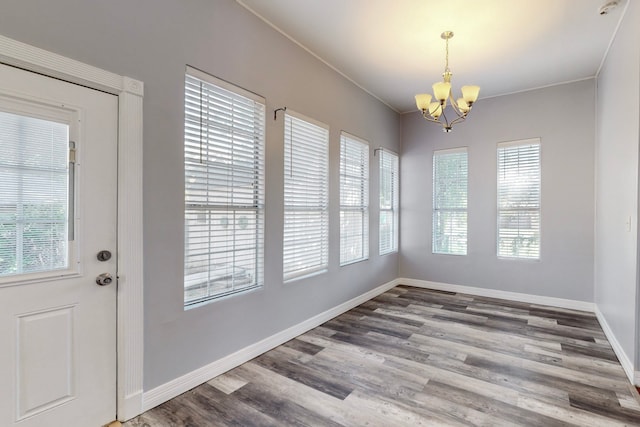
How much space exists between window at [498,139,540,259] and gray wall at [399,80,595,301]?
0.09 m

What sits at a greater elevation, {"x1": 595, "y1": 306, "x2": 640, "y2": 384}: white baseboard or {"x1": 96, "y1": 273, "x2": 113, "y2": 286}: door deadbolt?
{"x1": 96, "y1": 273, "x2": 113, "y2": 286}: door deadbolt

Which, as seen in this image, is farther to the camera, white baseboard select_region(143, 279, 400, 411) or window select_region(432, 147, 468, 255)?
window select_region(432, 147, 468, 255)

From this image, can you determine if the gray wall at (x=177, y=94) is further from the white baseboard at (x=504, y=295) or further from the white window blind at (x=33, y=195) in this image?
the white baseboard at (x=504, y=295)

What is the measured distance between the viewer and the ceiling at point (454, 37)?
275cm

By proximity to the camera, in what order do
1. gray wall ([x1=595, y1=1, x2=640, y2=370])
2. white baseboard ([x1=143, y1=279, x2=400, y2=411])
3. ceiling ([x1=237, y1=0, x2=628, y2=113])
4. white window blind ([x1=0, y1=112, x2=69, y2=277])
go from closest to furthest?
white window blind ([x1=0, y1=112, x2=69, y2=277]) → white baseboard ([x1=143, y1=279, x2=400, y2=411]) → gray wall ([x1=595, y1=1, x2=640, y2=370]) → ceiling ([x1=237, y1=0, x2=628, y2=113])

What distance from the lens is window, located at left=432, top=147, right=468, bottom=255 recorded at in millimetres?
5156

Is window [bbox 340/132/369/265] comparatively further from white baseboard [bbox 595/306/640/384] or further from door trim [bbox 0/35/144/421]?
white baseboard [bbox 595/306/640/384]

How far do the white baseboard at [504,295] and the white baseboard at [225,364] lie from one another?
206cm

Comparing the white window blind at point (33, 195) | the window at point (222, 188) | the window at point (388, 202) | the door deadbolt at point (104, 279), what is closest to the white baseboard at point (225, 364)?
the window at point (222, 188)

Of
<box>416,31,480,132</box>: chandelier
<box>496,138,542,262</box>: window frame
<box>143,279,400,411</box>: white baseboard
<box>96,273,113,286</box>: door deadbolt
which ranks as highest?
<box>416,31,480,132</box>: chandelier

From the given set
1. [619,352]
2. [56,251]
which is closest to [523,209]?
[619,352]

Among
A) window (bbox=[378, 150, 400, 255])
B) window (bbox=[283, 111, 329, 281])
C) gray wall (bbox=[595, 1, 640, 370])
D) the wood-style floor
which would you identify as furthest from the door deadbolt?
window (bbox=[378, 150, 400, 255])

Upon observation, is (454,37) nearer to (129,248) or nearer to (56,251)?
(129,248)

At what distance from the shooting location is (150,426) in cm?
197
